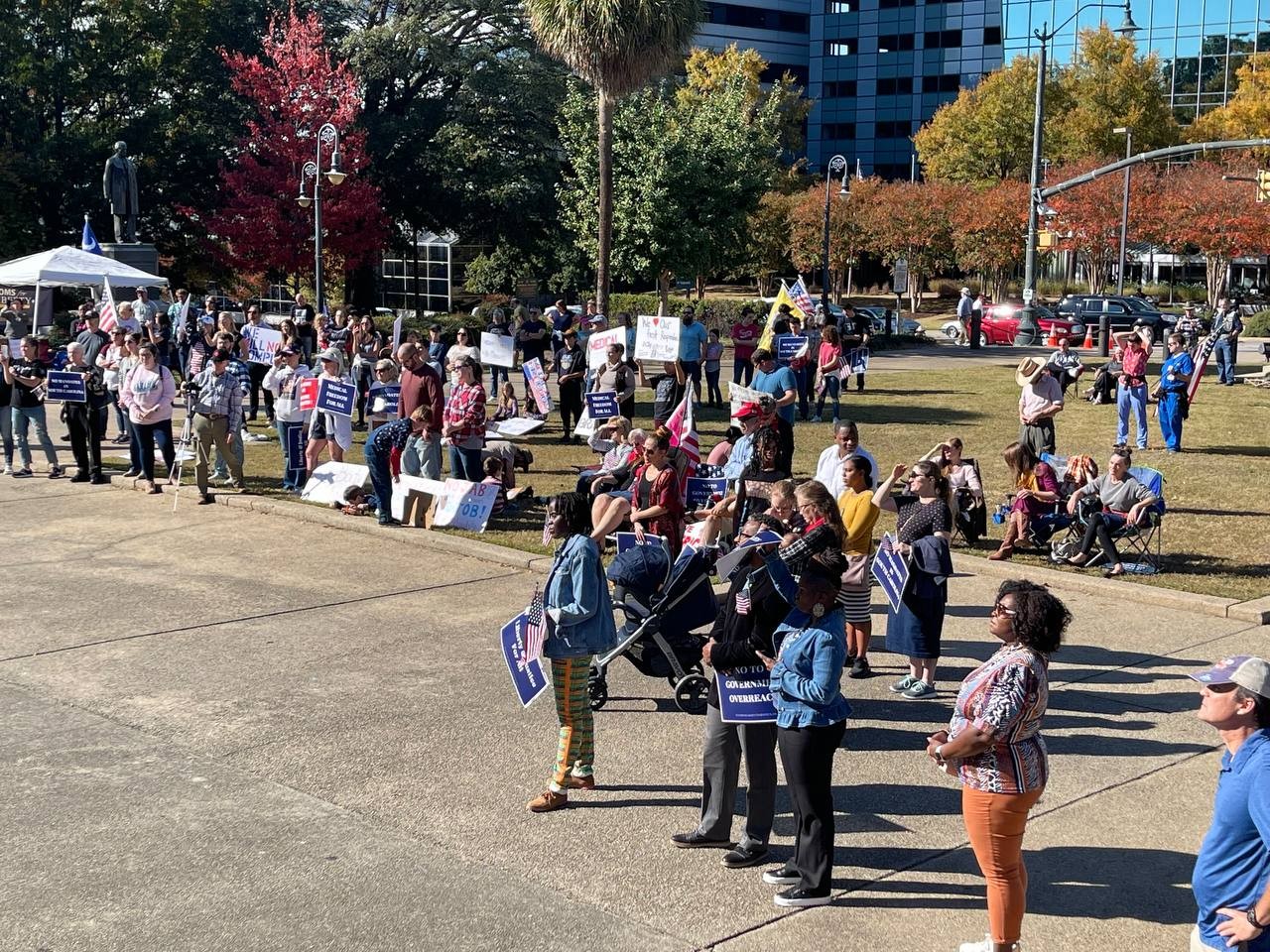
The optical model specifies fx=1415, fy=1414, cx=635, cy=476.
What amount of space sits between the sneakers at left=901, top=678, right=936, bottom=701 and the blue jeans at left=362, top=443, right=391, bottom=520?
24.2 ft

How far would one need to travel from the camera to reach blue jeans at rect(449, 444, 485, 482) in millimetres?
15750

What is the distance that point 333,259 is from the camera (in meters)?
42.1

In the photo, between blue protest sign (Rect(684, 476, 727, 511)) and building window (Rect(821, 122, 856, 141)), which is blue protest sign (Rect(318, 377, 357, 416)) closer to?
blue protest sign (Rect(684, 476, 727, 511))

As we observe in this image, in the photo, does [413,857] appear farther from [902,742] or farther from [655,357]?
[655,357]

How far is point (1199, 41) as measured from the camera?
258ft

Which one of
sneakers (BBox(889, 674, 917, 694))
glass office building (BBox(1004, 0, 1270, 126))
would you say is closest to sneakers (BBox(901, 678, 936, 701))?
sneakers (BBox(889, 674, 917, 694))

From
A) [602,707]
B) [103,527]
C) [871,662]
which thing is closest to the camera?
[602,707]

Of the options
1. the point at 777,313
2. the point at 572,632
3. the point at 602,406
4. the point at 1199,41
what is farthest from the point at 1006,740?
the point at 1199,41

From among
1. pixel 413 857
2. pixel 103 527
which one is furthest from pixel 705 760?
pixel 103 527

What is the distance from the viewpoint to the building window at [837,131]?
9219cm

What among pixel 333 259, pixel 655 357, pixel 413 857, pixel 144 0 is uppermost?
pixel 144 0

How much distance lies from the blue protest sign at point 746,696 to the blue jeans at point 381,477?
898 cm

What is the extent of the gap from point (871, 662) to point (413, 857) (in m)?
4.49

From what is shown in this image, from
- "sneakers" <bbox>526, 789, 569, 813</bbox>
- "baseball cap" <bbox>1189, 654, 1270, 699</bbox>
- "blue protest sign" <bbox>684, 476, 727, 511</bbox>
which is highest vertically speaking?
"baseball cap" <bbox>1189, 654, 1270, 699</bbox>
